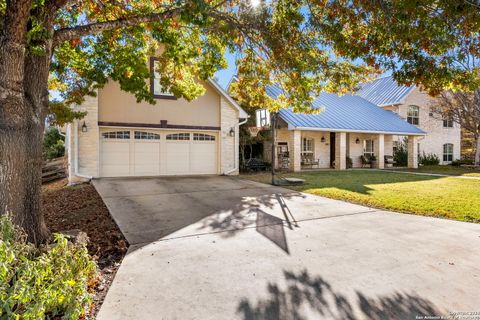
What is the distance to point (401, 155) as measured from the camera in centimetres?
2359

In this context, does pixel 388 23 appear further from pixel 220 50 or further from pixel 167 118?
pixel 167 118

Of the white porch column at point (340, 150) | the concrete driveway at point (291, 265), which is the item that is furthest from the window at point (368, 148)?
the concrete driveway at point (291, 265)

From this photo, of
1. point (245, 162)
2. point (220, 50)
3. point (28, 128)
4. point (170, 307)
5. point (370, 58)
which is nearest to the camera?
point (170, 307)

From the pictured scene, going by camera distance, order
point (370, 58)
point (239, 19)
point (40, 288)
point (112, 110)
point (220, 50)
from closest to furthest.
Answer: point (40, 288), point (370, 58), point (239, 19), point (220, 50), point (112, 110)

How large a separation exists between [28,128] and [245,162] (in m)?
14.8

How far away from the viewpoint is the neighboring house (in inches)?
987

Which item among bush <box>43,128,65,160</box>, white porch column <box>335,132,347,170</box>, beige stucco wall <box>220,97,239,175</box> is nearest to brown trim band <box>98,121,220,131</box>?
beige stucco wall <box>220,97,239,175</box>

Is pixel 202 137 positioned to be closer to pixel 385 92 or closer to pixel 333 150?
pixel 333 150

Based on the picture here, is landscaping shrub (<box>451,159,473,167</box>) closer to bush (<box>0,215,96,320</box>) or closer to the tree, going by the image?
the tree

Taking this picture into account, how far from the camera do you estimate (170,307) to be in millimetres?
3100

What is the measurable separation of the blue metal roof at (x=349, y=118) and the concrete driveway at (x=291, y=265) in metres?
11.6

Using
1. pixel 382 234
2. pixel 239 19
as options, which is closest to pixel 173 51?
pixel 239 19

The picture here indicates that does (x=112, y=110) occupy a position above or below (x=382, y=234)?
above

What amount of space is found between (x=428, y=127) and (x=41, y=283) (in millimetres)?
30544
